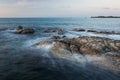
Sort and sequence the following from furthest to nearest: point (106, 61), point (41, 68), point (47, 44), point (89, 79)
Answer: point (47, 44) → point (106, 61) → point (41, 68) → point (89, 79)

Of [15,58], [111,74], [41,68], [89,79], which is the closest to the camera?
[89,79]

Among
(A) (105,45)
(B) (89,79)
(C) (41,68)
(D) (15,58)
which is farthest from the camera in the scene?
(A) (105,45)

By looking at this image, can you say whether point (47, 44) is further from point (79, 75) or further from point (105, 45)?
point (79, 75)

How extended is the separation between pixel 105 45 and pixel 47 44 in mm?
9610

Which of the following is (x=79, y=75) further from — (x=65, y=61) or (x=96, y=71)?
(x=65, y=61)

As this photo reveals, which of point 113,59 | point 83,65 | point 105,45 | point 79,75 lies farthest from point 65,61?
point 105,45

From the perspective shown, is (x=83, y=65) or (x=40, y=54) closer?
(x=83, y=65)

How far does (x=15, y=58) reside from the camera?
21.6 meters

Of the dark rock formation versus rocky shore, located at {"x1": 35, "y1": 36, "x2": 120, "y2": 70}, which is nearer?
rocky shore, located at {"x1": 35, "y1": 36, "x2": 120, "y2": 70}

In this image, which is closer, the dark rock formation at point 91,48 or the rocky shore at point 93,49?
the rocky shore at point 93,49

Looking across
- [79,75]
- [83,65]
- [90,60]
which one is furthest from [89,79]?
[90,60]

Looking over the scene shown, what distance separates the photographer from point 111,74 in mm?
16094

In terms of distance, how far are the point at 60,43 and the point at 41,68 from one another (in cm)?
881

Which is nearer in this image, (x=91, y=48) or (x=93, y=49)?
(x=93, y=49)
